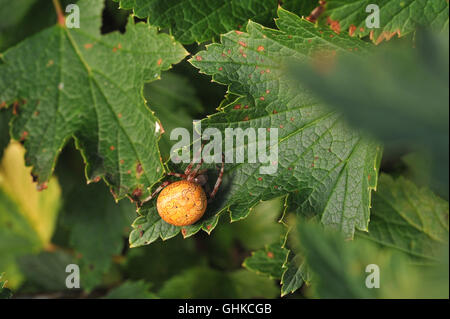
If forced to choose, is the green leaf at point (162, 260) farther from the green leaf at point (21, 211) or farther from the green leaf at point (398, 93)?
the green leaf at point (398, 93)

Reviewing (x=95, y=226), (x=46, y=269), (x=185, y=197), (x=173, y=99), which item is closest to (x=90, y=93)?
(x=173, y=99)

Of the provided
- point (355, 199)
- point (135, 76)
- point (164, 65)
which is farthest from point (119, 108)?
point (355, 199)

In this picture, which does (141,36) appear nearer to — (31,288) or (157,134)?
(157,134)

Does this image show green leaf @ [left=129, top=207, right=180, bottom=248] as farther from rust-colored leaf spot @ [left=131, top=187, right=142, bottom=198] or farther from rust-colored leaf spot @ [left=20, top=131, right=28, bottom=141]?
rust-colored leaf spot @ [left=20, top=131, right=28, bottom=141]

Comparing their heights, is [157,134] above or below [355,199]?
above

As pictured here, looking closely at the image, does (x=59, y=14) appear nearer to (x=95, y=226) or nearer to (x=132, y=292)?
(x=95, y=226)
